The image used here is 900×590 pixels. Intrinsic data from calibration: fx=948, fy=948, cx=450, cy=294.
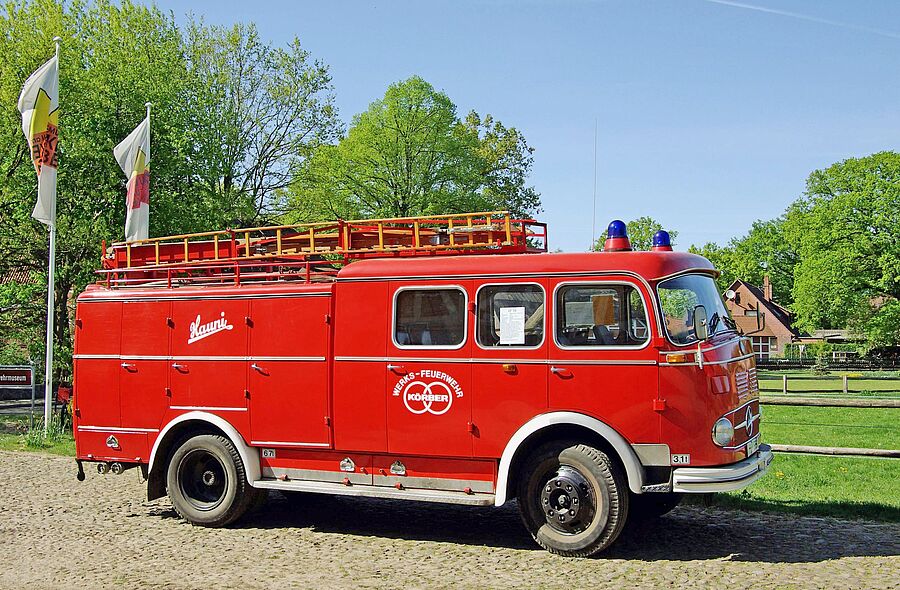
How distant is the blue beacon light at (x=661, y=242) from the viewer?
32.5 ft

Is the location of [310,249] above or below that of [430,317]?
above

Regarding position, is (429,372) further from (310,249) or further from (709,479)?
(709,479)

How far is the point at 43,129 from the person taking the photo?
1948 centimetres

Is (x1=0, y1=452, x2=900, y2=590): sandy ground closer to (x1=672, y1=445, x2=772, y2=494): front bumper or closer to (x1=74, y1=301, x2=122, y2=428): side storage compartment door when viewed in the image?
(x1=672, y1=445, x2=772, y2=494): front bumper

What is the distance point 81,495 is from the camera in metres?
12.8

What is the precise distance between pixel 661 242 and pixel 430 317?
102 inches

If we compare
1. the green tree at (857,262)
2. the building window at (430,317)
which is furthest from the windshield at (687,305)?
the green tree at (857,262)

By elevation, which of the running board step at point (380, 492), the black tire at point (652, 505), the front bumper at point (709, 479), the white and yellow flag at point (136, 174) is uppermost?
the white and yellow flag at point (136, 174)

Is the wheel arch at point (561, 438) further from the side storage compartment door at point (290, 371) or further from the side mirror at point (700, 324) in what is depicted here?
the side storage compartment door at point (290, 371)

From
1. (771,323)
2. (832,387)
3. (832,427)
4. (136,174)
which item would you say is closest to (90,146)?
(136,174)

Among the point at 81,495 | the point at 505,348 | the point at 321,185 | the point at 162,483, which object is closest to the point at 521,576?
the point at 505,348

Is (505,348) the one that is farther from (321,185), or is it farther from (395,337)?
(321,185)

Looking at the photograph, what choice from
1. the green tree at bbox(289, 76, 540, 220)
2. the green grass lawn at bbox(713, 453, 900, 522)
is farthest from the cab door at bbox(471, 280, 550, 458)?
the green tree at bbox(289, 76, 540, 220)

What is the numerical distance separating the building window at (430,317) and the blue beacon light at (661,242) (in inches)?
83.6
